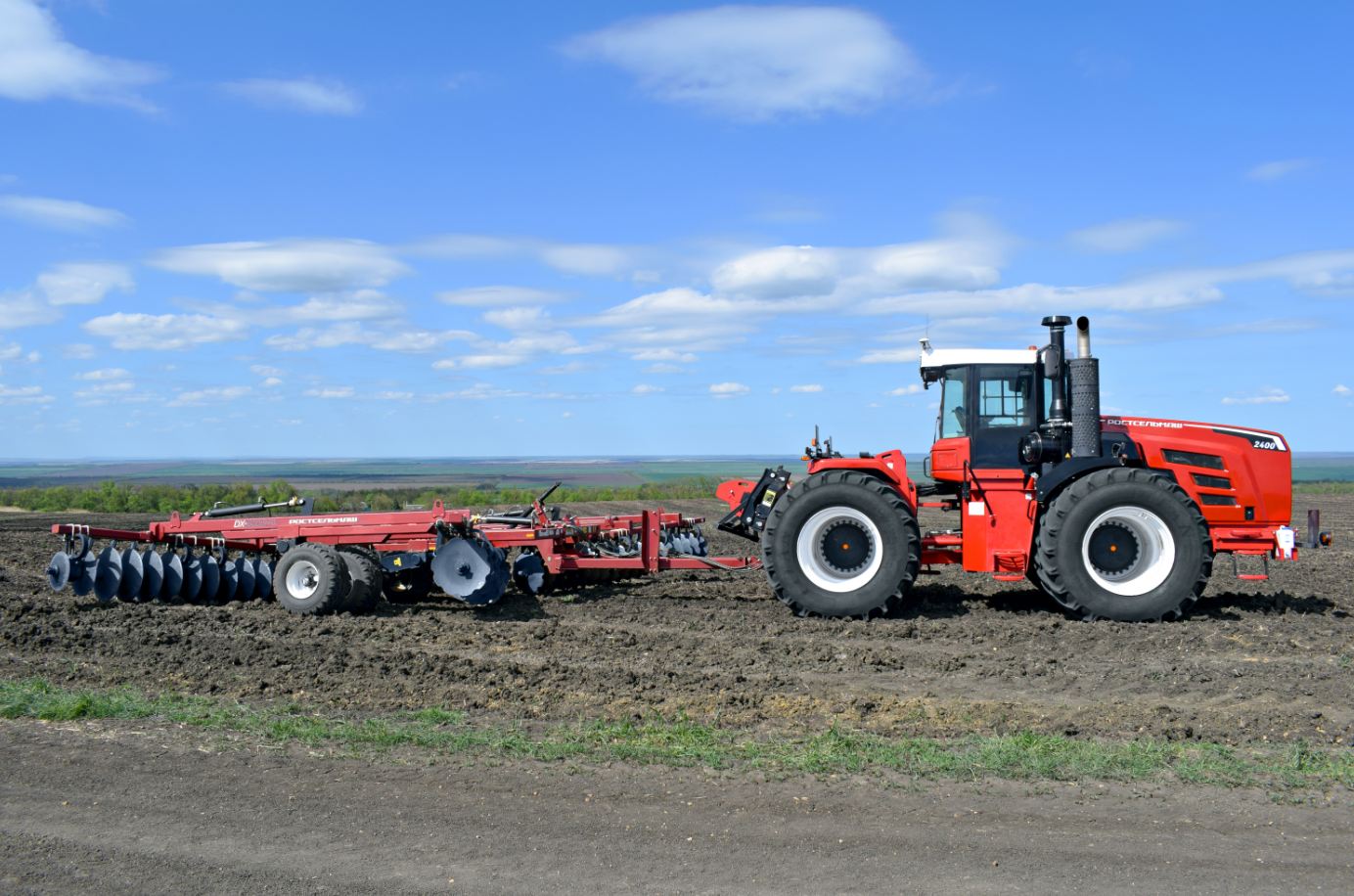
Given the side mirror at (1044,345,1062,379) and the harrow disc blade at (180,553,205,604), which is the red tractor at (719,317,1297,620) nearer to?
the side mirror at (1044,345,1062,379)

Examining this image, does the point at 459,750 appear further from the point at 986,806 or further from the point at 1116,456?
the point at 1116,456

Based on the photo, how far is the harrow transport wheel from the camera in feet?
37.4

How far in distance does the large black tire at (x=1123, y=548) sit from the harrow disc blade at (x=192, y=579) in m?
8.70

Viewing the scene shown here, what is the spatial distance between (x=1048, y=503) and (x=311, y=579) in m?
7.40

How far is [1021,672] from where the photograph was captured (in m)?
8.56

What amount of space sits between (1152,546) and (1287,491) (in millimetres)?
1620

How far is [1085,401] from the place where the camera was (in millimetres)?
10680

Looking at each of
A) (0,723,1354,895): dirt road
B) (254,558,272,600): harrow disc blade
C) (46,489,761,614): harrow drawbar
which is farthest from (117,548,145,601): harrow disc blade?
(0,723,1354,895): dirt road

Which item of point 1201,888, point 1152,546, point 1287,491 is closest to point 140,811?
point 1201,888

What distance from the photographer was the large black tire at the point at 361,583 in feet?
38.1

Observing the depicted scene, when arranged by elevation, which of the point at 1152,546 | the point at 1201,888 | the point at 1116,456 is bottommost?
the point at 1201,888

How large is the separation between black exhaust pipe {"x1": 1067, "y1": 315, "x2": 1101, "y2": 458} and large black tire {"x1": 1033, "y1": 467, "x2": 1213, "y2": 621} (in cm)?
31

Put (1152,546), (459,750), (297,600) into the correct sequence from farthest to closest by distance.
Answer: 1. (297,600)
2. (1152,546)
3. (459,750)

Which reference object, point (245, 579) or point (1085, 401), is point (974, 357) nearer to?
point (1085, 401)
